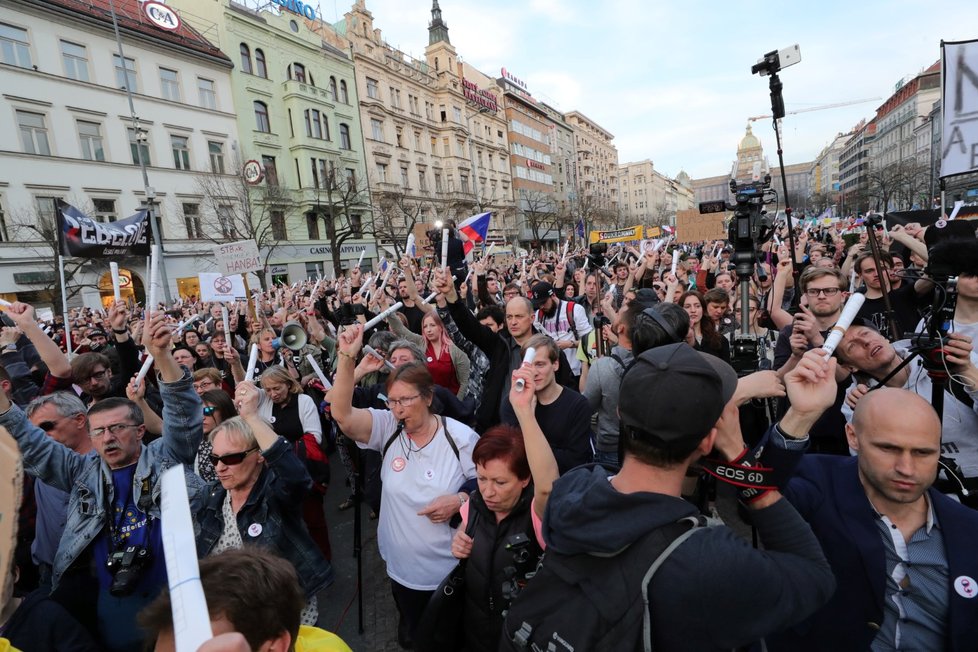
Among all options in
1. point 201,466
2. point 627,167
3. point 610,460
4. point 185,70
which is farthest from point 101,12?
point 627,167

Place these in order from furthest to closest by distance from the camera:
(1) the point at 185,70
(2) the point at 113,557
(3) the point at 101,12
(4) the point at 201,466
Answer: (1) the point at 185,70
(3) the point at 101,12
(4) the point at 201,466
(2) the point at 113,557

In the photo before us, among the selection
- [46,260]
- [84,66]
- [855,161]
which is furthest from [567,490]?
[855,161]

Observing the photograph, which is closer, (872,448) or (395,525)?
(872,448)

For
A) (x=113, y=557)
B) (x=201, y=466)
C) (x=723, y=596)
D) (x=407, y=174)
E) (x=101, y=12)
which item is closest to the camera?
(x=723, y=596)

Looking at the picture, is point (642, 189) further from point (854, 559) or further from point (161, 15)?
point (854, 559)

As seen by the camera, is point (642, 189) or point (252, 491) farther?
point (642, 189)

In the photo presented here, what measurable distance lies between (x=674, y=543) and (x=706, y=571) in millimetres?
83

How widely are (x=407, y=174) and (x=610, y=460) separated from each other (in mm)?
38825

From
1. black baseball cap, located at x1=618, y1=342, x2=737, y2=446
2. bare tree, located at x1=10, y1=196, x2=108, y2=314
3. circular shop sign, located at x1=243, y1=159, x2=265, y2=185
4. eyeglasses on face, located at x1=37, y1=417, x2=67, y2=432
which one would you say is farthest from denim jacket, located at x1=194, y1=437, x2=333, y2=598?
circular shop sign, located at x1=243, y1=159, x2=265, y2=185

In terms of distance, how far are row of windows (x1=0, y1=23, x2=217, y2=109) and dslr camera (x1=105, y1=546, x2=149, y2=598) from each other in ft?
66.1

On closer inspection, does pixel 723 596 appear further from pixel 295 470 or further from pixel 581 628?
pixel 295 470

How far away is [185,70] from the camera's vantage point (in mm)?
25688

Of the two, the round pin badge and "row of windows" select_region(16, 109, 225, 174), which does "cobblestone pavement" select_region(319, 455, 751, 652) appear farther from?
"row of windows" select_region(16, 109, 225, 174)

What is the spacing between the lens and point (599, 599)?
44.9 inches
